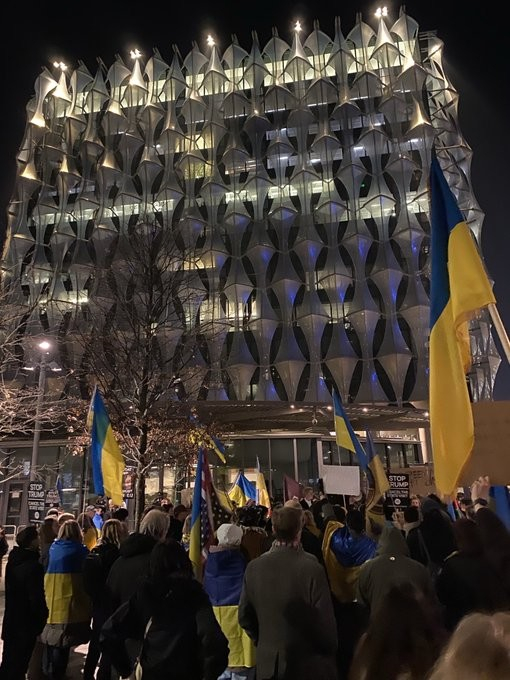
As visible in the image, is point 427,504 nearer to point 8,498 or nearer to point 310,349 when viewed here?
point 310,349

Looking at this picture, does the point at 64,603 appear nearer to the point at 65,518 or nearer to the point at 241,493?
the point at 65,518

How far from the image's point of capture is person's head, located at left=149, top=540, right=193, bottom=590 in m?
3.66

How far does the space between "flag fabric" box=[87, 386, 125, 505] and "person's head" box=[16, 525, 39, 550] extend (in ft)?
10.9

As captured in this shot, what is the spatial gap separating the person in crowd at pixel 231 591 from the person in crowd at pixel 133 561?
80 centimetres

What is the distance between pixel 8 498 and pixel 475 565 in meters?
37.5

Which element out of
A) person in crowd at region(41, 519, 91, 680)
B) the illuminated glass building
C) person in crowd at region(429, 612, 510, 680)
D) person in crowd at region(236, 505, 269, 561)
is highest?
the illuminated glass building

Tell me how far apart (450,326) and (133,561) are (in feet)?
11.5

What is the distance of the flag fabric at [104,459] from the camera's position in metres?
9.61

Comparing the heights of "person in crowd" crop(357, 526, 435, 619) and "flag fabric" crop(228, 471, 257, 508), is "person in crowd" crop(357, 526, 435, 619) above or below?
below

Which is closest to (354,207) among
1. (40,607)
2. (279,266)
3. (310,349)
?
(279,266)

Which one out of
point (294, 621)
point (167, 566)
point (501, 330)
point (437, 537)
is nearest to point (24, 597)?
point (167, 566)

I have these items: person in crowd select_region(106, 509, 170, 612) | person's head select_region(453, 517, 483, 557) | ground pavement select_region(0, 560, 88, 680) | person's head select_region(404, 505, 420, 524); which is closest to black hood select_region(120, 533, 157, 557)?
person in crowd select_region(106, 509, 170, 612)

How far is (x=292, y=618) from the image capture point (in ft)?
13.2

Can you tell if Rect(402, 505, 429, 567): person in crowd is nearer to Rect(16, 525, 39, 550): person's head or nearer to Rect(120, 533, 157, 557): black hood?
Rect(120, 533, 157, 557): black hood
